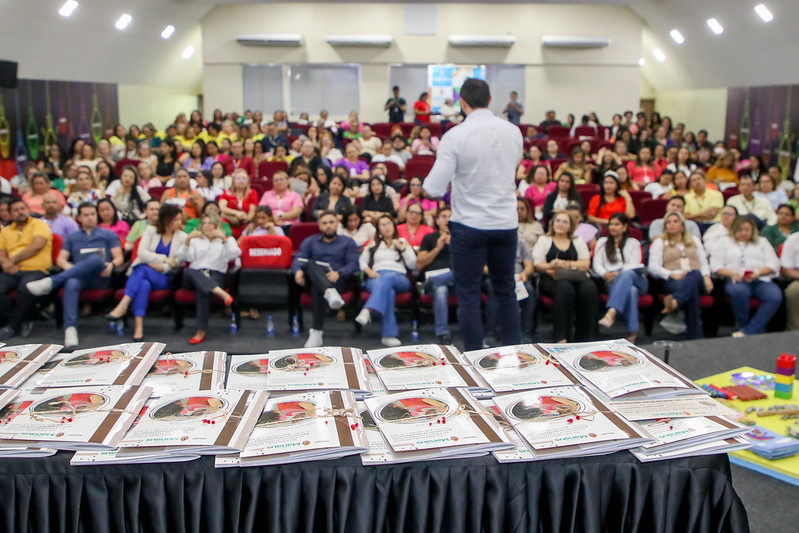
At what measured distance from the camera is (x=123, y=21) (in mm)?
11359

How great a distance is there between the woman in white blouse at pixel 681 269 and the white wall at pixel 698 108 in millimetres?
9611

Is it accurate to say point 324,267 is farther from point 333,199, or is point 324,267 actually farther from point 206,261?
point 333,199

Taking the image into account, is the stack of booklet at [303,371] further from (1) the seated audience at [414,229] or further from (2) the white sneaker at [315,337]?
(1) the seated audience at [414,229]

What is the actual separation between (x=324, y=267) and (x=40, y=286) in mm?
2102

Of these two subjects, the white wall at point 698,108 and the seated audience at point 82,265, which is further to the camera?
the white wall at point 698,108

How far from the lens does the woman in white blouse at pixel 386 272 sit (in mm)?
5172

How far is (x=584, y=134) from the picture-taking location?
43.9 feet

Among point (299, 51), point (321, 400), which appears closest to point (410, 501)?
point (321, 400)

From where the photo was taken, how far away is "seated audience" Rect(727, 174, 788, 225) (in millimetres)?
6809

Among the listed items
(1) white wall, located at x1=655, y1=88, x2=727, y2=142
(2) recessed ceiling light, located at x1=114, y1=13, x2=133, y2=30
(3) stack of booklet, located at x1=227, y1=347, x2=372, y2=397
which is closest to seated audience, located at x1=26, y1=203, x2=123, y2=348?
(3) stack of booklet, located at x1=227, y1=347, x2=372, y2=397

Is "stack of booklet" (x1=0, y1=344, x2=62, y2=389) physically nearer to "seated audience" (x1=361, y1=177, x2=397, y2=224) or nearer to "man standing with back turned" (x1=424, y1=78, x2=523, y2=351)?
"man standing with back turned" (x1=424, y1=78, x2=523, y2=351)

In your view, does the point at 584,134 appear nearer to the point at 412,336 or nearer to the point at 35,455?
the point at 412,336

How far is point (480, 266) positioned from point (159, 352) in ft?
4.74

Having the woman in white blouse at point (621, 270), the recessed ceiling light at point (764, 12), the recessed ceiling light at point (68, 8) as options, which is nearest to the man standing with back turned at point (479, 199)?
the woman in white blouse at point (621, 270)
